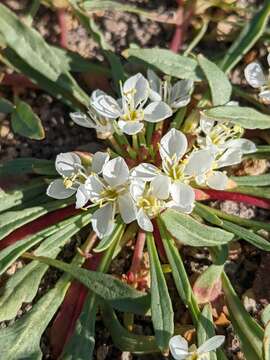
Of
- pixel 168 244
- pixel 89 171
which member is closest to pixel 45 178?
pixel 89 171

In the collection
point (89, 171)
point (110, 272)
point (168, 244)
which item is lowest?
point (110, 272)

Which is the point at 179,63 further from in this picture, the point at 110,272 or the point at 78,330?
the point at 78,330

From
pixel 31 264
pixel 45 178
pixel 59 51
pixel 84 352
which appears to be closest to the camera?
pixel 84 352

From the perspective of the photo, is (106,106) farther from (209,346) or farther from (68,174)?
(209,346)

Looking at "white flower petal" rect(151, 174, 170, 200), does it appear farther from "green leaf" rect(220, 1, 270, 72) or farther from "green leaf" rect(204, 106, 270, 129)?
"green leaf" rect(220, 1, 270, 72)

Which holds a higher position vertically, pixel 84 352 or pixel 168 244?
pixel 168 244

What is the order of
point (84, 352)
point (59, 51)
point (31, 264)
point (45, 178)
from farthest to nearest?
point (59, 51)
point (45, 178)
point (31, 264)
point (84, 352)
